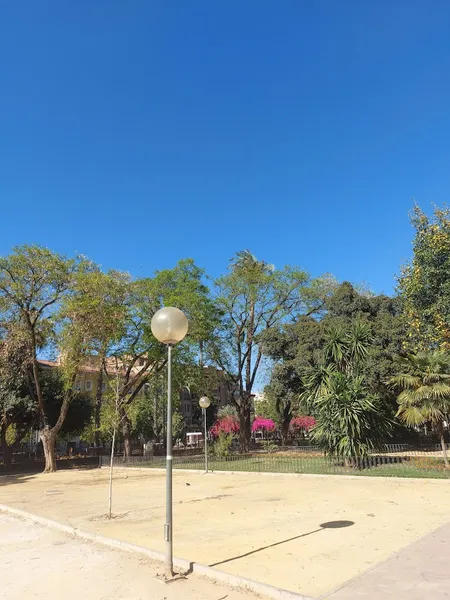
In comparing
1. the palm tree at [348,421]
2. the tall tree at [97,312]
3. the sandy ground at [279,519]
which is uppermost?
the tall tree at [97,312]

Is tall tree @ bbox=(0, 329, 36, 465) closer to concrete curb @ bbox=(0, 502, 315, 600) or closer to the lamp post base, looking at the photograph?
concrete curb @ bbox=(0, 502, 315, 600)

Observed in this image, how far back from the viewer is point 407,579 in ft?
16.2

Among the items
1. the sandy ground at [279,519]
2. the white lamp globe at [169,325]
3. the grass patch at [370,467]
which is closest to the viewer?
the sandy ground at [279,519]

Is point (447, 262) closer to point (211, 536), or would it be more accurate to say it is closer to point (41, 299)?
point (211, 536)

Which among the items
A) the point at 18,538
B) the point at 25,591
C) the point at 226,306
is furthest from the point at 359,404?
the point at 226,306

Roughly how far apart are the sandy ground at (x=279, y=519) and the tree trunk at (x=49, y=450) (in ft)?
42.3

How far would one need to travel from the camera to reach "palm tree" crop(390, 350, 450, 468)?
49.8 ft

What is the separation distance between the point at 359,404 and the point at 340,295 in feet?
42.2

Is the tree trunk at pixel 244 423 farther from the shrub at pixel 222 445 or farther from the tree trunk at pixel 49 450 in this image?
the tree trunk at pixel 49 450

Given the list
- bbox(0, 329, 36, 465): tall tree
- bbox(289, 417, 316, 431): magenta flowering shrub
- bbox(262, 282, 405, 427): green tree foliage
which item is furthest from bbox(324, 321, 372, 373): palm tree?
bbox(289, 417, 316, 431): magenta flowering shrub

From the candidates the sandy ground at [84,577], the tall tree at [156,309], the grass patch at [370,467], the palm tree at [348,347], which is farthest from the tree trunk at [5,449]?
the sandy ground at [84,577]

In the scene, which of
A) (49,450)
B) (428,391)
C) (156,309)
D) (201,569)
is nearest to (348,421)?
(428,391)

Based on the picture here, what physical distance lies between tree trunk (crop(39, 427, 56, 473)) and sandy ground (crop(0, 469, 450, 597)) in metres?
12.9

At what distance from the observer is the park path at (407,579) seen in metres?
4.50
